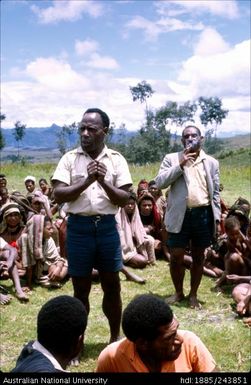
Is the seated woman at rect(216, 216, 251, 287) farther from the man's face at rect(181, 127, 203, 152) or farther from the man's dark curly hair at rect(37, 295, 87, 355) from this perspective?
the man's dark curly hair at rect(37, 295, 87, 355)

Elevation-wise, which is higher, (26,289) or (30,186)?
(30,186)

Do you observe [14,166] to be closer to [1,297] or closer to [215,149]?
[1,297]

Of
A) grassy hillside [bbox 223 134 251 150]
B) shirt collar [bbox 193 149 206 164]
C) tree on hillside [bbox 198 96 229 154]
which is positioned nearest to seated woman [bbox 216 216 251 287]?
shirt collar [bbox 193 149 206 164]

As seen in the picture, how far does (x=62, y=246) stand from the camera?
279 inches

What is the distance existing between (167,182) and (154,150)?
5261 cm

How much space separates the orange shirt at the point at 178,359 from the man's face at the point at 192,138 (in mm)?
2520

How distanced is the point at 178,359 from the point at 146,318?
0.31 metres

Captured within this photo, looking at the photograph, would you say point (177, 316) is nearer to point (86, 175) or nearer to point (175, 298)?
point (175, 298)

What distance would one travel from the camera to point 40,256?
627 centimetres

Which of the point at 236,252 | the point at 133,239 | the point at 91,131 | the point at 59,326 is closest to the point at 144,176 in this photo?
the point at 133,239

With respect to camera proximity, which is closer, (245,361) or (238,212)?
(245,361)

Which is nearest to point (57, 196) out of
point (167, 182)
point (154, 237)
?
point (167, 182)

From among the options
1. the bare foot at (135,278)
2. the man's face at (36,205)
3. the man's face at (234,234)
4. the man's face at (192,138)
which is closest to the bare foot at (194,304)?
the man's face at (234,234)
